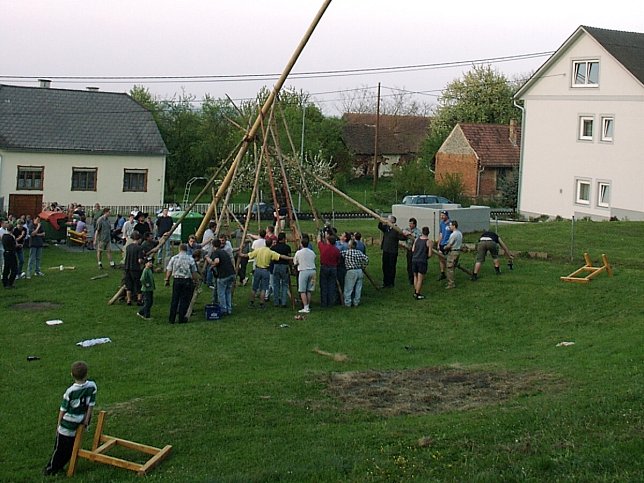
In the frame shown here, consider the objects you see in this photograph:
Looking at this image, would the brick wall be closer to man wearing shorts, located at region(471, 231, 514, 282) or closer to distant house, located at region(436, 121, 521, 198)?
distant house, located at region(436, 121, 521, 198)

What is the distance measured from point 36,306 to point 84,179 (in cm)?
2733

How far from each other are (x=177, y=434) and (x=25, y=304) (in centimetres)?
1191

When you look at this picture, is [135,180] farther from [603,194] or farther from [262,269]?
[262,269]

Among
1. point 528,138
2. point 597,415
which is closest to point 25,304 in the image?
point 597,415

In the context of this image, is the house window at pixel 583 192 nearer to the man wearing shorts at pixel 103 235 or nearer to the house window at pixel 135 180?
the house window at pixel 135 180

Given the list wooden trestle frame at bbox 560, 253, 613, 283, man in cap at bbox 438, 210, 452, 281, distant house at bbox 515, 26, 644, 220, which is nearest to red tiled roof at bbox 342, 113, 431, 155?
distant house at bbox 515, 26, 644, 220

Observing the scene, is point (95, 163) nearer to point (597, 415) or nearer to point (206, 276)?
point (206, 276)

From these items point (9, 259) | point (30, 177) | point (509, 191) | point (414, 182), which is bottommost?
point (9, 259)

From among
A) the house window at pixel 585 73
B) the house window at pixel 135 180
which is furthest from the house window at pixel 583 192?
the house window at pixel 135 180

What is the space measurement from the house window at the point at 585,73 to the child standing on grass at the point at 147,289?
2780cm

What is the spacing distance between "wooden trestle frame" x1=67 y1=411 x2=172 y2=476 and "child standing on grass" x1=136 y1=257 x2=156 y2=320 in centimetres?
905

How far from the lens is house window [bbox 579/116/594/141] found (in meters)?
41.5

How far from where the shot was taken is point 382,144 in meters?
79.2

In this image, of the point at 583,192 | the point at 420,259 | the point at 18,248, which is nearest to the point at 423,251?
the point at 420,259
